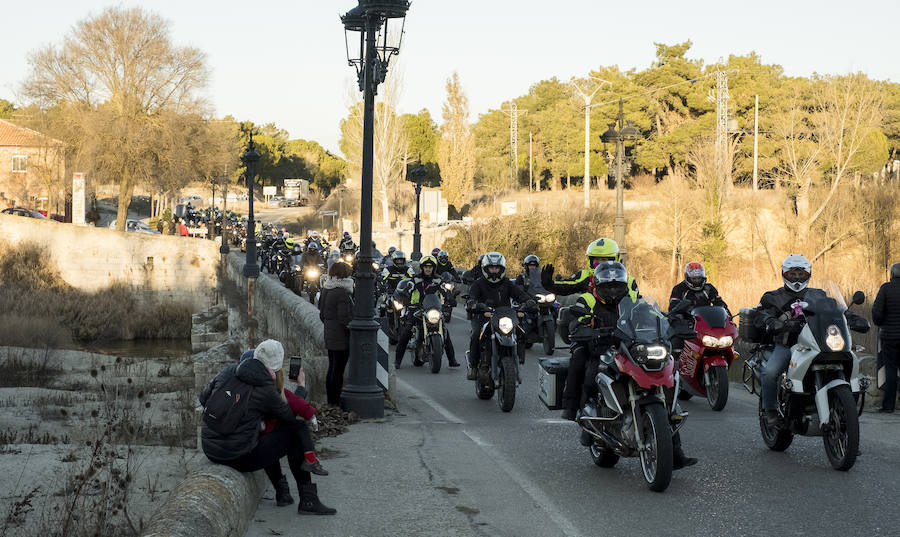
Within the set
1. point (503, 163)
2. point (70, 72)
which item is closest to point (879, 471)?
point (70, 72)

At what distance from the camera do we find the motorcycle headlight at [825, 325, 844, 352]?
8117 millimetres

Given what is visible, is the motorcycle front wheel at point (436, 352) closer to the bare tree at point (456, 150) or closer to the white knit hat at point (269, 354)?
the white knit hat at point (269, 354)

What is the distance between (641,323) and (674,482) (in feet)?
4.39

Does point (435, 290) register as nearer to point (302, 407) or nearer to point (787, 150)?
point (302, 407)

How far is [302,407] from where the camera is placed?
714 cm

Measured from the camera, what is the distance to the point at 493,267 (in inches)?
503

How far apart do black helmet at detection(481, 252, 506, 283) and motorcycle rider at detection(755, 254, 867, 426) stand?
414 centimetres

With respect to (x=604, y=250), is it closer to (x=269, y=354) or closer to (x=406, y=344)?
(x=269, y=354)

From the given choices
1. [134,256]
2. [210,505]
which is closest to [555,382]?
[210,505]

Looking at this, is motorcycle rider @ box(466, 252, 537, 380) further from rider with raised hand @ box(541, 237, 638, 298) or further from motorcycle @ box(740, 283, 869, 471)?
motorcycle @ box(740, 283, 869, 471)

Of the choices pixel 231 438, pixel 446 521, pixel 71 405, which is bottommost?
pixel 71 405

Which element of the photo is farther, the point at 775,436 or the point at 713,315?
the point at 713,315

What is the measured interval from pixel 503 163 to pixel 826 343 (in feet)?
308

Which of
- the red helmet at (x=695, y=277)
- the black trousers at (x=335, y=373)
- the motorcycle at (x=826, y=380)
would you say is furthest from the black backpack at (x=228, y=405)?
the red helmet at (x=695, y=277)
